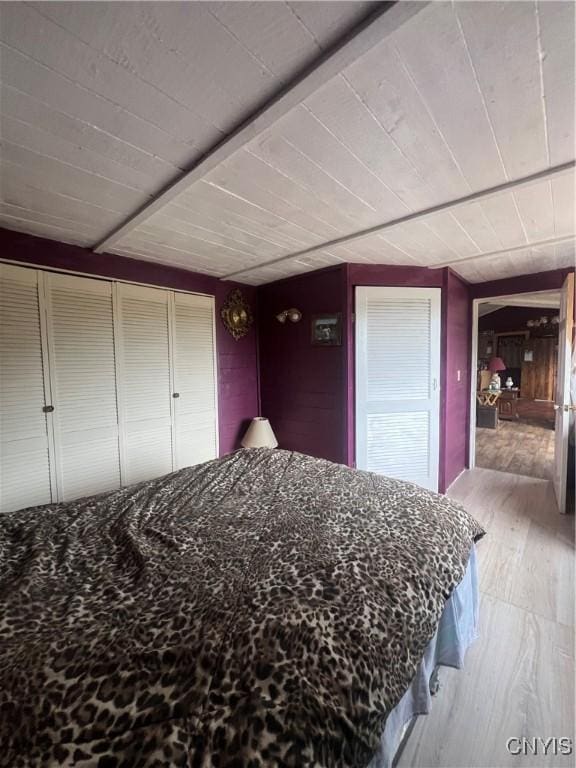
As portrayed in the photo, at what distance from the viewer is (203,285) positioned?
10.3ft

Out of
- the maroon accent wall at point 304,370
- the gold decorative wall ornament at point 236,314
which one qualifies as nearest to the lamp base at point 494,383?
the maroon accent wall at point 304,370

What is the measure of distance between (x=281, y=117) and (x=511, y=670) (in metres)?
2.49

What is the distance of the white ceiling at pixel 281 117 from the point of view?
Result: 804mm

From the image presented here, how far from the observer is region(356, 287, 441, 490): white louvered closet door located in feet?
9.89

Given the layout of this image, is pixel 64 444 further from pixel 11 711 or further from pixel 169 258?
pixel 11 711

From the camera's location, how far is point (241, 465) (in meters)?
2.11

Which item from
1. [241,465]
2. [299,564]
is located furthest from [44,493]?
[299,564]

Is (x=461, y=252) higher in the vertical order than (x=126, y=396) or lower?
higher

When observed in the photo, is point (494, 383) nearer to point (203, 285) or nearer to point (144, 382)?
point (203, 285)

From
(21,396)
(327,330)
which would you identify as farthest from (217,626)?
(327,330)

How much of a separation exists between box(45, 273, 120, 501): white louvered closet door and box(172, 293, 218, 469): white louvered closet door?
0.56 metres

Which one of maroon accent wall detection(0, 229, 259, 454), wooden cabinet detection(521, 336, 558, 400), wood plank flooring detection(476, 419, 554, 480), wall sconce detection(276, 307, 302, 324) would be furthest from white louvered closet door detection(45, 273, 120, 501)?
wooden cabinet detection(521, 336, 558, 400)

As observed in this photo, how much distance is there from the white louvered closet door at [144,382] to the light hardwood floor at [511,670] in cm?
242

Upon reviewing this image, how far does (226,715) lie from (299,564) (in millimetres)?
458
